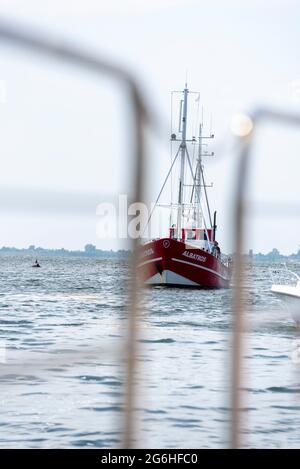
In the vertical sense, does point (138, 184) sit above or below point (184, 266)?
above

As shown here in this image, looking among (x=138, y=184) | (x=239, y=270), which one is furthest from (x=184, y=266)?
(x=138, y=184)

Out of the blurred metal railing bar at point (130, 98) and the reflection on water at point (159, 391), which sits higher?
the blurred metal railing bar at point (130, 98)

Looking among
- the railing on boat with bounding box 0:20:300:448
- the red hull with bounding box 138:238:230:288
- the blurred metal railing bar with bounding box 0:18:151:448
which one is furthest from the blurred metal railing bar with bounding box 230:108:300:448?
the red hull with bounding box 138:238:230:288

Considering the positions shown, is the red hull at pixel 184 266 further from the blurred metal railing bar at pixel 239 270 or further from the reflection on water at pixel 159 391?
the blurred metal railing bar at pixel 239 270

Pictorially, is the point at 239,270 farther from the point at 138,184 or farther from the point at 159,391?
the point at 159,391

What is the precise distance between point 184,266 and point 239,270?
129ft

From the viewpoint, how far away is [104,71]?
1759mm

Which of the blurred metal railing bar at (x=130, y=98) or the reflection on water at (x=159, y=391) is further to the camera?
the reflection on water at (x=159, y=391)

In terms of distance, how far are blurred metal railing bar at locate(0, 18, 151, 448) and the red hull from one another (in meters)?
36.3

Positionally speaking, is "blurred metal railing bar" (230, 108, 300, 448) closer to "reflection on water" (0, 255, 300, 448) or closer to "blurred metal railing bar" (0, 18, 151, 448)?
"reflection on water" (0, 255, 300, 448)

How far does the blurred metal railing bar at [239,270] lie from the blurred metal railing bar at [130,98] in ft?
1.10

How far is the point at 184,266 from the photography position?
41.8 m

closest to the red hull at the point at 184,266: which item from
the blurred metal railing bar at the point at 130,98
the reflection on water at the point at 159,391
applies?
the reflection on water at the point at 159,391

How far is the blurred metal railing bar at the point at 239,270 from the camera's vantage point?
2316mm
